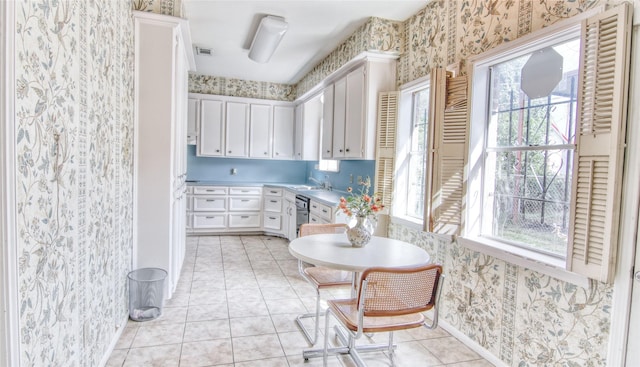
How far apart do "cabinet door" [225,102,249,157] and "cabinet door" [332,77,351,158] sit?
2.34m

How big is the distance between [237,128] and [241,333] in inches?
164

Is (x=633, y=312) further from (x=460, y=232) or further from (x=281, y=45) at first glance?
(x=281, y=45)

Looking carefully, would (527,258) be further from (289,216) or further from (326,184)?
(289,216)

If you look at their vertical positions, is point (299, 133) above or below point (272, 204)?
above

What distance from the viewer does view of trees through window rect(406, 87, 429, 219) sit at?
3305 mm

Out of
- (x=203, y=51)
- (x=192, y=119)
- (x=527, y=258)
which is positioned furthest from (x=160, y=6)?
(x=192, y=119)

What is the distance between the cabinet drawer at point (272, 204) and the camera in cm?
599

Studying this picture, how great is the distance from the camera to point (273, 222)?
237 inches

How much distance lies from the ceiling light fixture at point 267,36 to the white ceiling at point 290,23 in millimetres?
65

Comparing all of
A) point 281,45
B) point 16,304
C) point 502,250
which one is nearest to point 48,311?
point 16,304

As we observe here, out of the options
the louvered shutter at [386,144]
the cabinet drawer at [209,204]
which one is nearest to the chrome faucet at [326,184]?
the cabinet drawer at [209,204]

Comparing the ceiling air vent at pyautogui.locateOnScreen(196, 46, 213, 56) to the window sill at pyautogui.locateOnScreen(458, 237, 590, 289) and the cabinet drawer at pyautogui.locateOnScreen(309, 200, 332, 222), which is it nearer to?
the cabinet drawer at pyautogui.locateOnScreen(309, 200, 332, 222)

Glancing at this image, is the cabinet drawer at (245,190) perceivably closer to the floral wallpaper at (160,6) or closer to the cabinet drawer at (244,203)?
the cabinet drawer at (244,203)

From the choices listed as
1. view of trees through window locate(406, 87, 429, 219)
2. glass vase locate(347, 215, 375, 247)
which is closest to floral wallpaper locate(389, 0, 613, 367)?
view of trees through window locate(406, 87, 429, 219)
